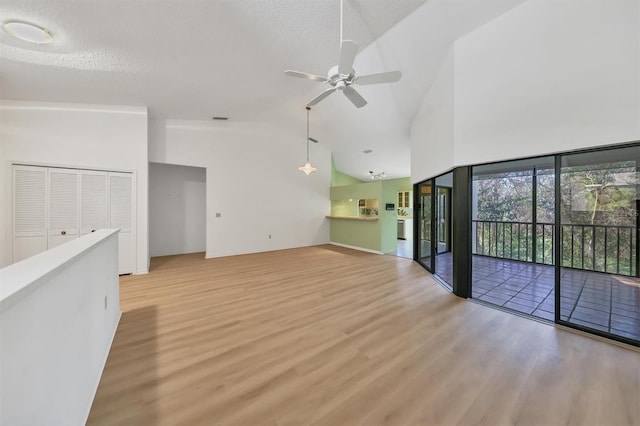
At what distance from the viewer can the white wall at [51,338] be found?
2.82ft

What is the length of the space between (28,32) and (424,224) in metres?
6.98

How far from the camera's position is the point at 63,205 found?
429cm

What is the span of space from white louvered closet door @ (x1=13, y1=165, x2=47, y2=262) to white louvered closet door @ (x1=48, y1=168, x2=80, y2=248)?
0.09 metres

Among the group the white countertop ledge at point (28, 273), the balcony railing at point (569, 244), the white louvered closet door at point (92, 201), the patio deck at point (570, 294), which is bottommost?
the patio deck at point (570, 294)

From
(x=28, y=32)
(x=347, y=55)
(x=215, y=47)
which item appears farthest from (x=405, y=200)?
(x=28, y=32)

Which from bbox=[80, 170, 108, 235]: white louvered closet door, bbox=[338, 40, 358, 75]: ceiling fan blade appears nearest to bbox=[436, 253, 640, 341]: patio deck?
bbox=[338, 40, 358, 75]: ceiling fan blade

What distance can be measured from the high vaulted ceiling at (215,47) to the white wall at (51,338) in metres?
2.56

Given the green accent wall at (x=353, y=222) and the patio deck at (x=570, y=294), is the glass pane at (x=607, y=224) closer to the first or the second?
the patio deck at (x=570, y=294)

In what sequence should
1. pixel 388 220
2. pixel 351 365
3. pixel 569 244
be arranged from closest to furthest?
pixel 351 365, pixel 569 244, pixel 388 220

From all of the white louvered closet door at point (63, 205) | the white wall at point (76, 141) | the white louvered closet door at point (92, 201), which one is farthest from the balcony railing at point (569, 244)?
the white louvered closet door at point (63, 205)

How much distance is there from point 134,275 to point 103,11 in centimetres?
436

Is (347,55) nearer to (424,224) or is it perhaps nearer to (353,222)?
(424,224)

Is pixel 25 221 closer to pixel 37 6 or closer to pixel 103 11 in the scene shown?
pixel 37 6

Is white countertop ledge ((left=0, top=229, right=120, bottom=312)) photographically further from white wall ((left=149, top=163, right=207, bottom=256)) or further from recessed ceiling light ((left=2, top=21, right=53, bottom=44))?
white wall ((left=149, top=163, right=207, bottom=256))
